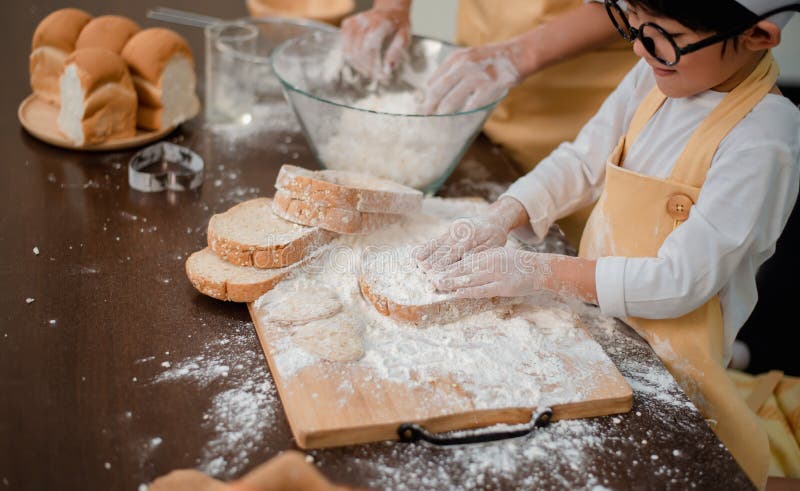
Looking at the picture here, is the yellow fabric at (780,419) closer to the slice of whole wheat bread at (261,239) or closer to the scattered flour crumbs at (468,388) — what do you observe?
the scattered flour crumbs at (468,388)

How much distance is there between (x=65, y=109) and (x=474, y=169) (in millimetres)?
1082

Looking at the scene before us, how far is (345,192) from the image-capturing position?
1436 mm

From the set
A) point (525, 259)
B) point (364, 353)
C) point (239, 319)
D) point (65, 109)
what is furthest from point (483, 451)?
point (65, 109)

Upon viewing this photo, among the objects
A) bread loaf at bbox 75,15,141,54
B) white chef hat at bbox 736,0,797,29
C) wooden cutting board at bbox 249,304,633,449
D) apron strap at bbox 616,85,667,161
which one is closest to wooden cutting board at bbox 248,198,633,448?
wooden cutting board at bbox 249,304,633,449

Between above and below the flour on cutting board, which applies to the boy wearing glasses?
above

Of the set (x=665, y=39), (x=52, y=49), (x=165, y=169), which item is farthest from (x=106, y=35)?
(x=665, y=39)

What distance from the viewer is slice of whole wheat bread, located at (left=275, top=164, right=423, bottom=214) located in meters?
1.44

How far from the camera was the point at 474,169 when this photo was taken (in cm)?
200

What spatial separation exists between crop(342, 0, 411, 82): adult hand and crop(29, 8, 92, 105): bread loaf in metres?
0.74

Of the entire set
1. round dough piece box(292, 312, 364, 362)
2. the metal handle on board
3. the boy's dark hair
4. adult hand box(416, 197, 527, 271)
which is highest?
the boy's dark hair

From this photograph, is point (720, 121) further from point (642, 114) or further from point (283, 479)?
point (283, 479)

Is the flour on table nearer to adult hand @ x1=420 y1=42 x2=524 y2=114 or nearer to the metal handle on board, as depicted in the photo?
the metal handle on board

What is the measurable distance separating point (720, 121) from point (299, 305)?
0.84 meters

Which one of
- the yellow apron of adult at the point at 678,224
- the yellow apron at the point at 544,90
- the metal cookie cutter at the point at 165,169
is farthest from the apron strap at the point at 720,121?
the metal cookie cutter at the point at 165,169
